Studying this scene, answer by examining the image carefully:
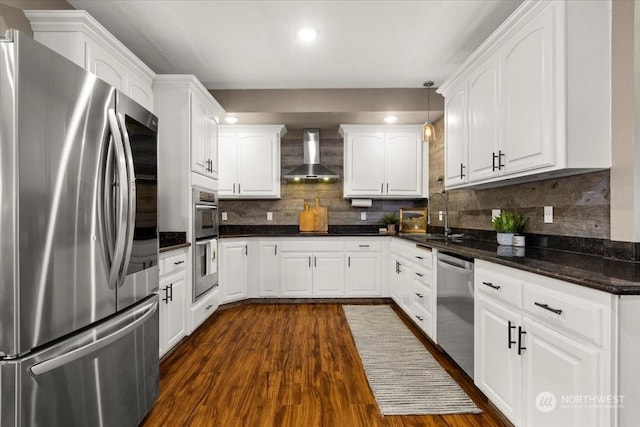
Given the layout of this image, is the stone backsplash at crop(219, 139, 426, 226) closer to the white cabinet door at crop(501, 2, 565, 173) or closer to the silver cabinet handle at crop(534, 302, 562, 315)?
the white cabinet door at crop(501, 2, 565, 173)

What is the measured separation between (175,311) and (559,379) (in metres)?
2.54

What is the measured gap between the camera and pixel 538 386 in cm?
146

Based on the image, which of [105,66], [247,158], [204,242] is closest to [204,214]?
[204,242]

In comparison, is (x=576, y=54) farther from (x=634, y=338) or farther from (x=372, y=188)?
(x=372, y=188)

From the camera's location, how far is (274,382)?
2.25 meters

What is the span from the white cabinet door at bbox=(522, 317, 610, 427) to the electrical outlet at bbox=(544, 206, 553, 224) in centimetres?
105

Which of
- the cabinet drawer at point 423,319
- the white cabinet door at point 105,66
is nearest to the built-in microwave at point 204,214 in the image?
the white cabinet door at point 105,66

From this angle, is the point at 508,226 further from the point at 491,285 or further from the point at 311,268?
the point at 311,268

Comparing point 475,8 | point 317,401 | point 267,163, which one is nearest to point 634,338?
point 317,401

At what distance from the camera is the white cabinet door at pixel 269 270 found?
427 cm

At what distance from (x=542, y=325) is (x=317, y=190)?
12.3ft

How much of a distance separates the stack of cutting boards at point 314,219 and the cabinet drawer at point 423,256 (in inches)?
72.5

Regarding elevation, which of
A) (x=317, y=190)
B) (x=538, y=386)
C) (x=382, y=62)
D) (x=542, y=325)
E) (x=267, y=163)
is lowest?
(x=538, y=386)

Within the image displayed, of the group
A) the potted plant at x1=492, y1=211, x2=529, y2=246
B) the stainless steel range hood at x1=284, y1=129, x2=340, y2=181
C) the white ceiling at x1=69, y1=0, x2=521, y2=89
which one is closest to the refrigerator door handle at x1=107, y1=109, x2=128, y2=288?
the white ceiling at x1=69, y1=0, x2=521, y2=89
